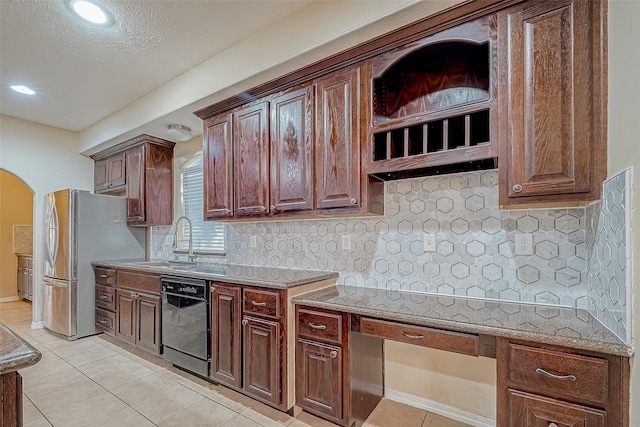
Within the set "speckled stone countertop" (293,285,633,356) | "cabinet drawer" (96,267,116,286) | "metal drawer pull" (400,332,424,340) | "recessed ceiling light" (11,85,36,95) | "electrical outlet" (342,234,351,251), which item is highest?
"recessed ceiling light" (11,85,36,95)

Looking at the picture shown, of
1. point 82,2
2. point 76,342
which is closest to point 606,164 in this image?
point 82,2

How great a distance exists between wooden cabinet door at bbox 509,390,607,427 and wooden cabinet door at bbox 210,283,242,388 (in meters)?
1.74

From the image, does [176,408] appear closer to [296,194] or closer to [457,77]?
[296,194]

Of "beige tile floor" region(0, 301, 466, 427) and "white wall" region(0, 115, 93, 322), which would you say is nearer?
"beige tile floor" region(0, 301, 466, 427)

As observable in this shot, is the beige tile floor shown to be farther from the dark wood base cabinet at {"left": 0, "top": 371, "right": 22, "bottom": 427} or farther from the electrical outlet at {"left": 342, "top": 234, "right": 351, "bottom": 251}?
the dark wood base cabinet at {"left": 0, "top": 371, "right": 22, "bottom": 427}

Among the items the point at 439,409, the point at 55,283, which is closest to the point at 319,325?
the point at 439,409

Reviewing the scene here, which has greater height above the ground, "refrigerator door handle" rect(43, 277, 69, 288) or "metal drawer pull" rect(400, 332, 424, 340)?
"metal drawer pull" rect(400, 332, 424, 340)

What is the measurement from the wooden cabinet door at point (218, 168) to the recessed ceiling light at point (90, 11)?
106cm

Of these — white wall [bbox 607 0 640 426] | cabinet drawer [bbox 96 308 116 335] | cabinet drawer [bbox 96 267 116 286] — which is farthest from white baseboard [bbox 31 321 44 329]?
white wall [bbox 607 0 640 426]

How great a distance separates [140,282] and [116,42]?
2.21 m

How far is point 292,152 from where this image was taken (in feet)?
8.20

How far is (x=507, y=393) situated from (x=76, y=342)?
4403mm

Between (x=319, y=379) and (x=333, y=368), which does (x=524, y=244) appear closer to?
(x=333, y=368)

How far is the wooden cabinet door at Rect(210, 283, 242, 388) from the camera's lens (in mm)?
2387
